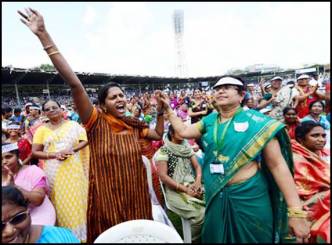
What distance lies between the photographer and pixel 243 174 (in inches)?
65.4

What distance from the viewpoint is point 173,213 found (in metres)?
2.93

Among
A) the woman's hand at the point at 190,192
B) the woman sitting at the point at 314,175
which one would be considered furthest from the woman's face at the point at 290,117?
the woman's hand at the point at 190,192

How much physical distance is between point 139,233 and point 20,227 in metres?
0.58

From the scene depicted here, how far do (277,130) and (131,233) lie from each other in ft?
3.20

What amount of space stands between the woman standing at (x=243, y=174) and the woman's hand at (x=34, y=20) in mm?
1063

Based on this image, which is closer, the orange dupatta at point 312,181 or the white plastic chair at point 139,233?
the white plastic chair at point 139,233

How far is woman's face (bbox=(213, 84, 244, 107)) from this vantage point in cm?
173

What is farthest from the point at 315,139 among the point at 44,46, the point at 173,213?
the point at 44,46

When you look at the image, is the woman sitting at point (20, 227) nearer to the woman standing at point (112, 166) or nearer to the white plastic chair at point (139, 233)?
the white plastic chair at point (139, 233)

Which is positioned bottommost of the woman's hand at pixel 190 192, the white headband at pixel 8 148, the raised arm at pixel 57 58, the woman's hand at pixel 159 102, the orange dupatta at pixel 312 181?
the woman's hand at pixel 190 192

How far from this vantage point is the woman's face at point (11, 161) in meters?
2.16

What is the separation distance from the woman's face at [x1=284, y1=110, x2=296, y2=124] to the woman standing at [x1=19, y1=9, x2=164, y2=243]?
232 cm

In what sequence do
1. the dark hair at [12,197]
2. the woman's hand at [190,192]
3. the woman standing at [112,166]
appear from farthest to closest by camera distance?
the woman's hand at [190,192] → the woman standing at [112,166] → the dark hair at [12,197]

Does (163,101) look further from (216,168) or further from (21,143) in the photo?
(21,143)
